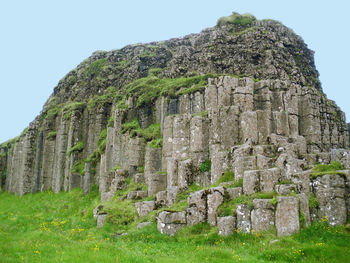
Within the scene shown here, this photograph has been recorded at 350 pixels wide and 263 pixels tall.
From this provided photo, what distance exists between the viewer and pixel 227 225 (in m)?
19.3

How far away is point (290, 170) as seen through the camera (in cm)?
2109

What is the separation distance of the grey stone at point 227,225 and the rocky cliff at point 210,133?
1.9 inches

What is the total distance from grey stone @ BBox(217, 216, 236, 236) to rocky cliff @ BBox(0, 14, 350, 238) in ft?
0.16

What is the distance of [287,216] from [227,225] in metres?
3.05

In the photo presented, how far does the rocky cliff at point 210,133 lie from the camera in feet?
65.8

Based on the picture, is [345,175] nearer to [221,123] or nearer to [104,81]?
[221,123]

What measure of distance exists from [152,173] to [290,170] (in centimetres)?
1255

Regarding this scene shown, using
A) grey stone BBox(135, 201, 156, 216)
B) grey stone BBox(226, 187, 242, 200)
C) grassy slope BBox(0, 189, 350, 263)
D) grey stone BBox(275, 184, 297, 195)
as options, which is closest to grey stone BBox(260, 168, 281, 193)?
grey stone BBox(275, 184, 297, 195)

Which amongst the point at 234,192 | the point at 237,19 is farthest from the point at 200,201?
the point at 237,19

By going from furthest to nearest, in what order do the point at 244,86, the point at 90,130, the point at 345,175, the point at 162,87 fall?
the point at 90,130 → the point at 162,87 → the point at 244,86 → the point at 345,175

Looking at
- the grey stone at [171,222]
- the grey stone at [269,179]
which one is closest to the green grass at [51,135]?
the grey stone at [171,222]

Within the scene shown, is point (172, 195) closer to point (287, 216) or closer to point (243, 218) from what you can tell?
point (243, 218)

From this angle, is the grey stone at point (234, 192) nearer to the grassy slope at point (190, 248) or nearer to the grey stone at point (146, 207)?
the grassy slope at point (190, 248)

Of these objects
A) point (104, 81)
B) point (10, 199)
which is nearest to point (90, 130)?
point (104, 81)
